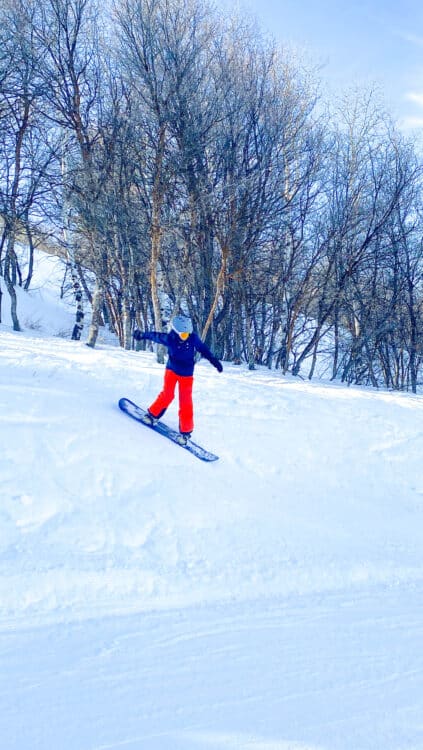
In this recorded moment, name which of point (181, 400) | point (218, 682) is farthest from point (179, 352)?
point (218, 682)

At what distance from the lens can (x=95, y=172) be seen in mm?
→ 11531

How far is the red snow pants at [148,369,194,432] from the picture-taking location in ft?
19.4

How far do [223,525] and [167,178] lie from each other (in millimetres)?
8033

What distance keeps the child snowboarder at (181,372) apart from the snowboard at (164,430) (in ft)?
0.26

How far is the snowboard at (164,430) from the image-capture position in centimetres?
581

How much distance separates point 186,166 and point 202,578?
9129 mm

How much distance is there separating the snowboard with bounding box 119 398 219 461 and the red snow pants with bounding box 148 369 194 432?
162 mm

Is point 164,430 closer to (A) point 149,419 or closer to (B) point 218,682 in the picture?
(A) point 149,419

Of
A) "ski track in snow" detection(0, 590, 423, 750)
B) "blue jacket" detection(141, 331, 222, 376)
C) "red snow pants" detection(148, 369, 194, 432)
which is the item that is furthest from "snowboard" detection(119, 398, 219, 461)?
"ski track in snow" detection(0, 590, 423, 750)

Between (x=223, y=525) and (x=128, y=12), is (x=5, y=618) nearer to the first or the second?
(x=223, y=525)

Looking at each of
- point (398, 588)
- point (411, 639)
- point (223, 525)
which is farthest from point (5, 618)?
point (398, 588)

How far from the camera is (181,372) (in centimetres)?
602

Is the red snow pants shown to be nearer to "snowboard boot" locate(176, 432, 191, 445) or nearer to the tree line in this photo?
"snowboard boot" locate(176, 432, 191, 445)

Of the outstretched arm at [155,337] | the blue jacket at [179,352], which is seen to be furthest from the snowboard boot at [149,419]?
the outstretched arm at [155,337]
